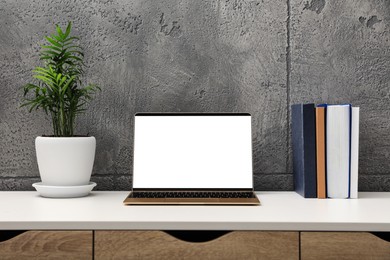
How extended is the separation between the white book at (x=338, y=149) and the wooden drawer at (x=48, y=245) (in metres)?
0.77

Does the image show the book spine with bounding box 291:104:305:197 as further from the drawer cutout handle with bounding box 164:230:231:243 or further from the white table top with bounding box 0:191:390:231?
the drawer cutout handle with bounding box 164:230:231:243

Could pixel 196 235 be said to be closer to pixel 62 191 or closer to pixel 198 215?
pixel 198 215

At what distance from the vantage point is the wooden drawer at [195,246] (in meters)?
1.12

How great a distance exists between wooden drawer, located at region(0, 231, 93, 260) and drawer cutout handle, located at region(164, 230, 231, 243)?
0.21 m

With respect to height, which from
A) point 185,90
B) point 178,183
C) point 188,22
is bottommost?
point 178,183

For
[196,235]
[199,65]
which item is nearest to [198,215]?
[196,235]

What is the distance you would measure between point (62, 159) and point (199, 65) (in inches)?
22.9

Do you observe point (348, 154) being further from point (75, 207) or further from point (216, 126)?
point (75, 207)

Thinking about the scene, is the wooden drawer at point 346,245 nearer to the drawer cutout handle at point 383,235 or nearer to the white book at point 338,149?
the drawer cutout handle at point 383,235

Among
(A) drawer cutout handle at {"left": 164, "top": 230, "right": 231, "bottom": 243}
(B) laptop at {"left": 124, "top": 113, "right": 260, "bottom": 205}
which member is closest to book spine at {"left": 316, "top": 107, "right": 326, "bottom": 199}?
(B) laptop at {"left": 124, "top": 113, "right": 260, "bottom": 205}

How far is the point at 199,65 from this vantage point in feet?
5.59

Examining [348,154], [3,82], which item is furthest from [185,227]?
[3,82]

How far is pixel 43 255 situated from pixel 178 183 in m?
0.52

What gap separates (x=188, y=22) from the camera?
5.60 ft
